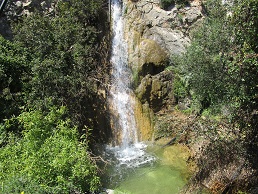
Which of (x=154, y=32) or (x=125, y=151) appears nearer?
(x=125, y=151)

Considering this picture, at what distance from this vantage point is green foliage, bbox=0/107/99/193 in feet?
20.0

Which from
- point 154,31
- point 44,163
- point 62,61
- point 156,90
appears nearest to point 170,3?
point 154,31

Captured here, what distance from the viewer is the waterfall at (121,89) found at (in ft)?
44.4

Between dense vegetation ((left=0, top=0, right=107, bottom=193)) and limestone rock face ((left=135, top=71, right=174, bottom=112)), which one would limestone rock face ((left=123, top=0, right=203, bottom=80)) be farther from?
dense vegetation ((left=0, top=0, right=107, bottom=193))

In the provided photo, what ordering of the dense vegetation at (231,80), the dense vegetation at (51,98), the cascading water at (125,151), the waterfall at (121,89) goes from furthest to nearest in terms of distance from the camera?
1. the waterfall at (121,89)
2. the cascading water at (125,151)
3. the dense vegetation at (231,80)
4. the dense vegetation at (51,98)

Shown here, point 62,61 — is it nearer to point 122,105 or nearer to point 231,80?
point 122,105

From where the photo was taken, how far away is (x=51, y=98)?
10.2 metres

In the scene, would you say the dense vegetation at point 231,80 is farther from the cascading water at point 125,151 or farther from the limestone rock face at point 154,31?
the limestone rock face at point 154,31

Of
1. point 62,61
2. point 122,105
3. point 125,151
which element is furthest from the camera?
point 122,105

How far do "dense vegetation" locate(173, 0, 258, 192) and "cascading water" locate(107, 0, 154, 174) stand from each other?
343 cm

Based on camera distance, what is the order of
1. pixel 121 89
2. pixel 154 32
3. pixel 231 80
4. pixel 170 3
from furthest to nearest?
pixel 170 3, pixel 154 32, pixel 121 89, pixel 231 80

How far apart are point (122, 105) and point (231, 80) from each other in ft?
21.6

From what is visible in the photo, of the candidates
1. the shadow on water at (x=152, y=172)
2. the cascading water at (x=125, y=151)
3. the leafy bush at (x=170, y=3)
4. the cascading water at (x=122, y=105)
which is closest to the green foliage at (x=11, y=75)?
the cascading water at (x=125, y=151)

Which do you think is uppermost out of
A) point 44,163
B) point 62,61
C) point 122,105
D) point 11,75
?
point 62,61
